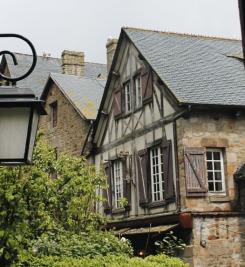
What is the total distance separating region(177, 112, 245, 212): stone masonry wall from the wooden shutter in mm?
3662

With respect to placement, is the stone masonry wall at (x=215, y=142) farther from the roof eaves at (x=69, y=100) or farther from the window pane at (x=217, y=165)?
the roof eaves at (x=69, y=100)

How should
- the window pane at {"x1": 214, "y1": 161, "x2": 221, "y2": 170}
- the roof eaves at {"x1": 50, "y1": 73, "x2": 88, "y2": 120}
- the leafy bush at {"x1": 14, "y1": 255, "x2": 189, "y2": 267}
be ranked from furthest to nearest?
the roof eaves at {"x1": 50, "y1": 73, "x2": 88, "y2": 120}
the window pane at {"x1": 214, "y1": 161, "x2": 221, "y2": 170}
the leafy bush at {"x1": 14, "y1": 255, "x2": 189, "y2": 267}

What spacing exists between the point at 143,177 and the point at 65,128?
604 cm

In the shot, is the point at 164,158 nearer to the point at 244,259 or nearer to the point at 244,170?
the point at 244,170

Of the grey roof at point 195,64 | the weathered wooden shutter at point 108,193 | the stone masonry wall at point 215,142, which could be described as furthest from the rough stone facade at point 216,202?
the weathered wooden shutter at point 108,193

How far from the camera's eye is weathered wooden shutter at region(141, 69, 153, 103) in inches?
674

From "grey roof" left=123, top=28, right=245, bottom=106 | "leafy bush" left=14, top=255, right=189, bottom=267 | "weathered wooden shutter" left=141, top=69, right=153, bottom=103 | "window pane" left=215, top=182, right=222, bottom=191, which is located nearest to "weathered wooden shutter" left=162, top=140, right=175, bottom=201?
"window pane" left=215, top=182, right=222, bottom=191

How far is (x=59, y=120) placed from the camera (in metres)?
22.9

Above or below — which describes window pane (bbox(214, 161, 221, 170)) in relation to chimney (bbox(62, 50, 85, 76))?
below

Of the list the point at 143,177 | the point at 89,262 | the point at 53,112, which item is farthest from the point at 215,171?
Answer: the point at 53,112

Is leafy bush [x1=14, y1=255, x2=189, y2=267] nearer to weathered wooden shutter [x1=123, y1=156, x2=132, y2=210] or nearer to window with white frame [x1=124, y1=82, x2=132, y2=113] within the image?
weathered wooden shutter [x1=123, y1=156, x2=132, y2=210]

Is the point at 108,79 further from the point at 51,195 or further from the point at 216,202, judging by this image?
the point at 51,195

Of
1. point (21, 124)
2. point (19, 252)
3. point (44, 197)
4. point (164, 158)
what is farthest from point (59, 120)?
point (21, 124)

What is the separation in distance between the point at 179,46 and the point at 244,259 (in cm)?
734
